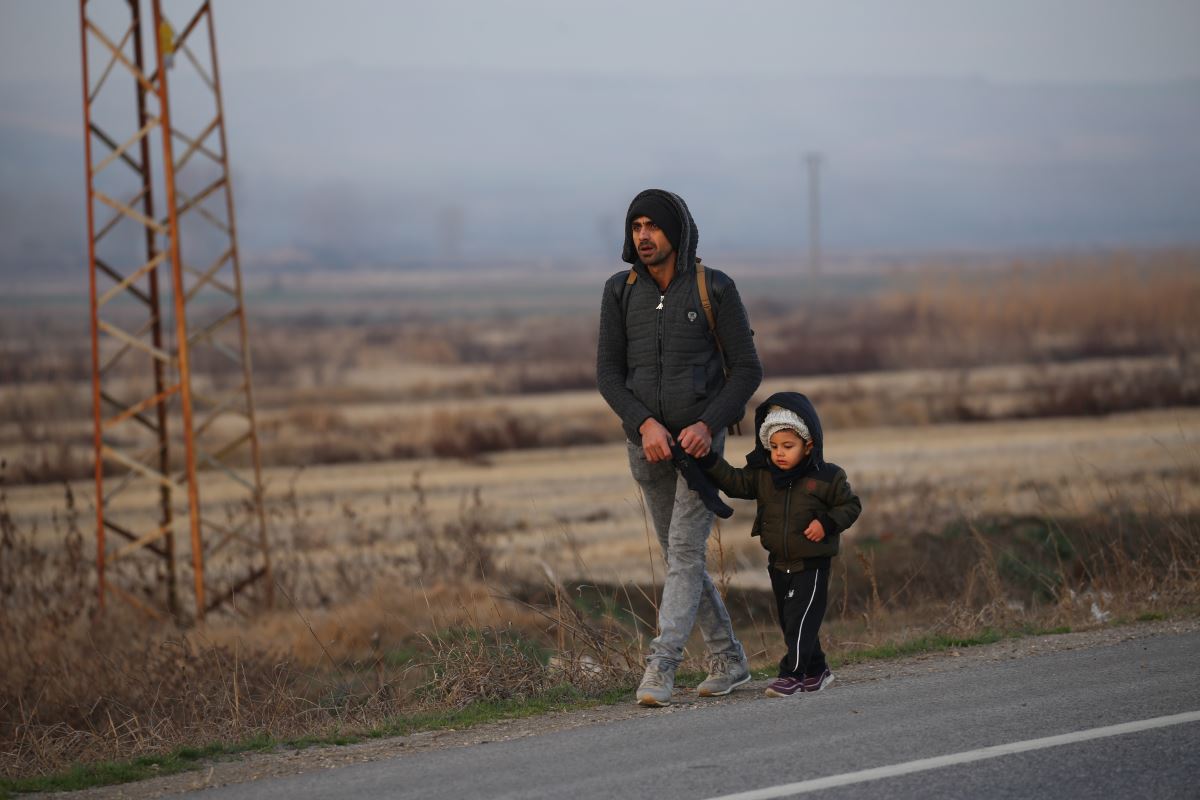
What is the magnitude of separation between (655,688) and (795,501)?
1.10 meters

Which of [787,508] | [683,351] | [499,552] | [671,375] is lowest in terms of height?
[499,552]

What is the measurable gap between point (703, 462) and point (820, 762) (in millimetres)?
1523

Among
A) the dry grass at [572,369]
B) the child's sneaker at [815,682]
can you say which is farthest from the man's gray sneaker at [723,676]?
the dry grass at [572,369]

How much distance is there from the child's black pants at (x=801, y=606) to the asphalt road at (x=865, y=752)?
0.79 feet

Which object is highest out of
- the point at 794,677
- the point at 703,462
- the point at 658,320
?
the point at 658,320

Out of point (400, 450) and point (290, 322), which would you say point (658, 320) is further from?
point (290, 322)

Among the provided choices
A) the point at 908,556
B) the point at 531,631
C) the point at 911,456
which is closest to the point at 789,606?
the point at 531,631

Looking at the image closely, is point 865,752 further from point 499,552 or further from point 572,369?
point 572,369

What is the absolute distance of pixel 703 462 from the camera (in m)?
6.43

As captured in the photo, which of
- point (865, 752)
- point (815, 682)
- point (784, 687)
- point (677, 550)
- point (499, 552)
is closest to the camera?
point (865, 752)

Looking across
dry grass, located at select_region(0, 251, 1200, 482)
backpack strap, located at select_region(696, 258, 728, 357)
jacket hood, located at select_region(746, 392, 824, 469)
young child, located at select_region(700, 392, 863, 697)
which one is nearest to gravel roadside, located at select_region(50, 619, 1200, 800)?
young child, located at select_region(700, 392, 863, 697)

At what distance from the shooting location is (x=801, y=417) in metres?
6.43

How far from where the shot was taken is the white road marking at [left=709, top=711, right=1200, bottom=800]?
516 centimetres

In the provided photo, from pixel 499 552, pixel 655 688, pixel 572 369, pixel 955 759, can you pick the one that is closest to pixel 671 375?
pixel 655 688
